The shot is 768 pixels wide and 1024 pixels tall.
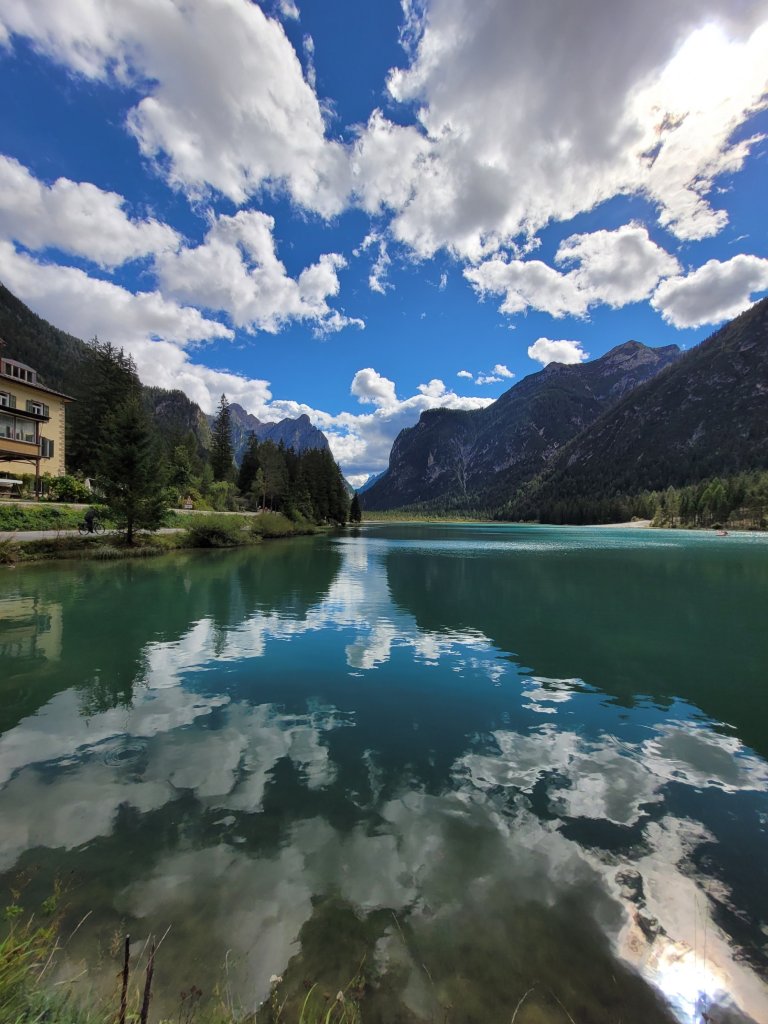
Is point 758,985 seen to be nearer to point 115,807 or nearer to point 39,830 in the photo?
point 115,807

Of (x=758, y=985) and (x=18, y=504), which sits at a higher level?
(x=18, y=504)

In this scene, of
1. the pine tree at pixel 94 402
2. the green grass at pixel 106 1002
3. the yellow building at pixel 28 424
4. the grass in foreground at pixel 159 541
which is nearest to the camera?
the green grass at pixel 106 1002

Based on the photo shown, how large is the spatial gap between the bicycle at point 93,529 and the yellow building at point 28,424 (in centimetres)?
917

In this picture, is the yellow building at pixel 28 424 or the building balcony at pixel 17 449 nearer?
the building balcony at pixel 17 449

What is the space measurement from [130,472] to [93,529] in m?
6.30

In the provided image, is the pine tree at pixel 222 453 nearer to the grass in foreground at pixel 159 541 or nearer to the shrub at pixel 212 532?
the grass in foreground at pixel 159 541

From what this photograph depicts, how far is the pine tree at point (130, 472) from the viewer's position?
3944cm

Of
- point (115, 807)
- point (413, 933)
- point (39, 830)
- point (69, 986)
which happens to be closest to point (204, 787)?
point (115, 807)

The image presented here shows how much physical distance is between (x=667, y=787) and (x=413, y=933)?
5422 mm

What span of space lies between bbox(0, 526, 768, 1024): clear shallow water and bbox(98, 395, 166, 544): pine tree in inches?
1013

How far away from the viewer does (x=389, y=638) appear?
55.3ft

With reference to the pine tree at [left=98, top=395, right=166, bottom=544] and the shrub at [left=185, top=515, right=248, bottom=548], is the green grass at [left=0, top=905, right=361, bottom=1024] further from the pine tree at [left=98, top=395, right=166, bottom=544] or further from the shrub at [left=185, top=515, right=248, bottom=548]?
the shrub at [left=185, top=515, right=248, bottom=548]

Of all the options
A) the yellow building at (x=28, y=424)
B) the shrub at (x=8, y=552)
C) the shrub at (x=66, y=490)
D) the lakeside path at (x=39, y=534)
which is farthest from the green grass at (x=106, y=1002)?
the yellow building at (x=28, y=424)

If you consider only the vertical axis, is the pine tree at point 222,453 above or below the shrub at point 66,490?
above
